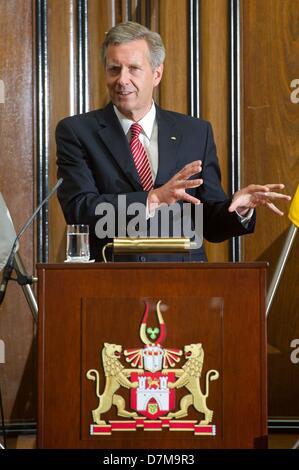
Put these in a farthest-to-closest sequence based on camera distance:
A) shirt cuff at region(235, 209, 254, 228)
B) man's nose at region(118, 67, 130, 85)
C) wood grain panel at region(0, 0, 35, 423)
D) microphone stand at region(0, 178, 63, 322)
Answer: wood grain panel at region(0, 0, 35, 423), man's nose at region(118, 67, 130, 85), shirt cuff at region(235, 209, 254, 228), microphone stand at region(0, 178, 63, 322)

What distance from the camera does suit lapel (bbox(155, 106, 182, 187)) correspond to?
3.36 meters

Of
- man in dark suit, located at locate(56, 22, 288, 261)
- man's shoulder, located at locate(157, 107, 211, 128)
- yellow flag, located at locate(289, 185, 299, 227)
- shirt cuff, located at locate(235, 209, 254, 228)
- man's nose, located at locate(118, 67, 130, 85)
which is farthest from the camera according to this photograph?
yellow flag, located at locate(289, 185, 299, 227)

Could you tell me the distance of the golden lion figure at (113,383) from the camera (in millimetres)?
2434

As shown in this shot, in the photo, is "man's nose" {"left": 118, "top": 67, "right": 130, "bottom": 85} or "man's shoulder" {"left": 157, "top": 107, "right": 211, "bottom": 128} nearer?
"man's nose" {"left": 118, "top": 67, "right": 130, "bottom": 85}

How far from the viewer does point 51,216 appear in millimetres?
4184

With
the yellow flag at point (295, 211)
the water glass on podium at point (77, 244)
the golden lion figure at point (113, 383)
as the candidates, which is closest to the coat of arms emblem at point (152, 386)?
the golden lion figure at point (113, 383)

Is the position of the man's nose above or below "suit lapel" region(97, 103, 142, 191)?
above

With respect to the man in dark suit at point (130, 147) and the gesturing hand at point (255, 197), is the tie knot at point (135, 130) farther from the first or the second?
the gesturing hand at point (255, 197)

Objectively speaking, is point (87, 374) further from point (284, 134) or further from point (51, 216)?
point (284, 134)

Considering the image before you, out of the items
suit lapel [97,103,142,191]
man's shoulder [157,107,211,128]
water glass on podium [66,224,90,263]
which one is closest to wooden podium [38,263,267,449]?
water glass on podium [66,224,90,263]

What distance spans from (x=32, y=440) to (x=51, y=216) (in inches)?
41.7

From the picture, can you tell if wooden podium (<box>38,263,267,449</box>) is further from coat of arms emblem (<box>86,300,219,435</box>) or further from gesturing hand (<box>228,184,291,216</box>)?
gesturing hand (<box>228,184,291,216</box>)
